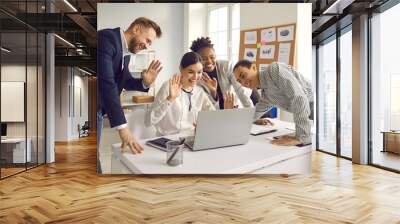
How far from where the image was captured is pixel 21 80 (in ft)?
20.6

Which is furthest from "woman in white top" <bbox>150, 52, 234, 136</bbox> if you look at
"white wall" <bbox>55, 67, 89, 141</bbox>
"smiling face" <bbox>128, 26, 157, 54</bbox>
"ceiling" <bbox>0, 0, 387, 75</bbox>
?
"white wall" <bbox>55, 67, 89, 141</bbox>

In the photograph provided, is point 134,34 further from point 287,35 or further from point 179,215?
point 179,215

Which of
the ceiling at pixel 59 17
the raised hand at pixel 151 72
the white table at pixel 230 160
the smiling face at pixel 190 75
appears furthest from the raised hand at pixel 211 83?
the ceiling at pixel 59 17

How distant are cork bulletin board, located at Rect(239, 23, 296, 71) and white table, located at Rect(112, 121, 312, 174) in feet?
3.24

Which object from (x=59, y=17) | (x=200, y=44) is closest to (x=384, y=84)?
(x=200, y=44)

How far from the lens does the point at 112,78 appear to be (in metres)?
5.40

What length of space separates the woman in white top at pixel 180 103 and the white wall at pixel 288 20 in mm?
1063

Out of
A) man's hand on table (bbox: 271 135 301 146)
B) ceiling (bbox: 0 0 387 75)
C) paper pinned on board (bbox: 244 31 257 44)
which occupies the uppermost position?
ceiling (bbox: 0 0 387 75)

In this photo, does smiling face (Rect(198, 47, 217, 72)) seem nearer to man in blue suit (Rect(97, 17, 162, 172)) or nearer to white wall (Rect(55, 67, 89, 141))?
man in blue suit (Rect(97, 17, 162, 172))

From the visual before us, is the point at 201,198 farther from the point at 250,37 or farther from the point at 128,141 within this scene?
the point at 250,37

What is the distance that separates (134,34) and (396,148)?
15.5 ft

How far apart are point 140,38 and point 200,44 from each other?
90cm

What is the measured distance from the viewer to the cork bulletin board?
5520 mm

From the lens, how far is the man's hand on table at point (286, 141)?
553cm
